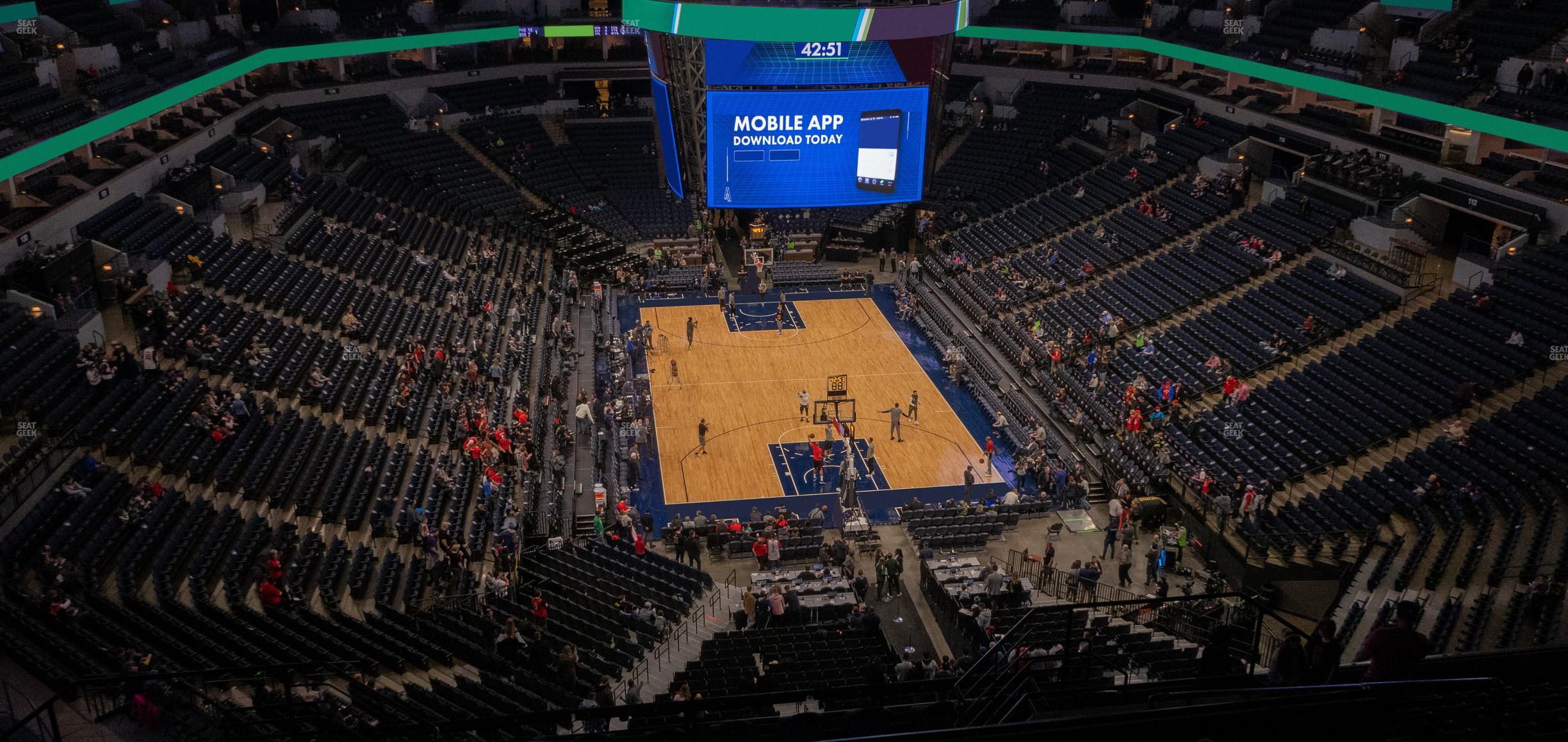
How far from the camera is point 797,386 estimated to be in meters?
34.9

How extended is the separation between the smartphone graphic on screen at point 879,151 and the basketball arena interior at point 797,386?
0.56 ft

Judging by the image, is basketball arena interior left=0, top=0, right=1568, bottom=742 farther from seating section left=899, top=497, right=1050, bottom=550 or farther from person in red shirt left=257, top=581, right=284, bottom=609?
person in red shirt left=257, top=581, right=284, bottom=609

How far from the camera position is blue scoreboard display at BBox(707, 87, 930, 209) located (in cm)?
3791

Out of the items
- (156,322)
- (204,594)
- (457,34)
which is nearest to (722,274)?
(457,34)

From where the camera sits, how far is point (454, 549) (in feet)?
72.8

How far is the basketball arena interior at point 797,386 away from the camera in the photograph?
53.4 feet

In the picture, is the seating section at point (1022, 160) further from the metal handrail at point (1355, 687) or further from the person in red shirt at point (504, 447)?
the metal handrail at point (1355, 687)

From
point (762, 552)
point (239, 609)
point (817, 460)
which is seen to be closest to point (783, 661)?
point (762, 552)

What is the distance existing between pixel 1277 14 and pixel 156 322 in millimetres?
37578

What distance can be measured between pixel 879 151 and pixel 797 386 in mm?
9145

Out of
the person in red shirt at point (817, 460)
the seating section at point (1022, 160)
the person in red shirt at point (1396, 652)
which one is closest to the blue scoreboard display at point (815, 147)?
the seating section at point (1022, 160)

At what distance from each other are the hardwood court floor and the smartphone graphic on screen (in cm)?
463

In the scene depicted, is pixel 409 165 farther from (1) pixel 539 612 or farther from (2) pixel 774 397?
(1) pixel 539 612

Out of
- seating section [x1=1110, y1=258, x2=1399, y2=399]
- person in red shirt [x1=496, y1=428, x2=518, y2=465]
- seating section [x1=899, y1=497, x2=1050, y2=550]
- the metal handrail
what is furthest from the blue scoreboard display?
the metal handrail
